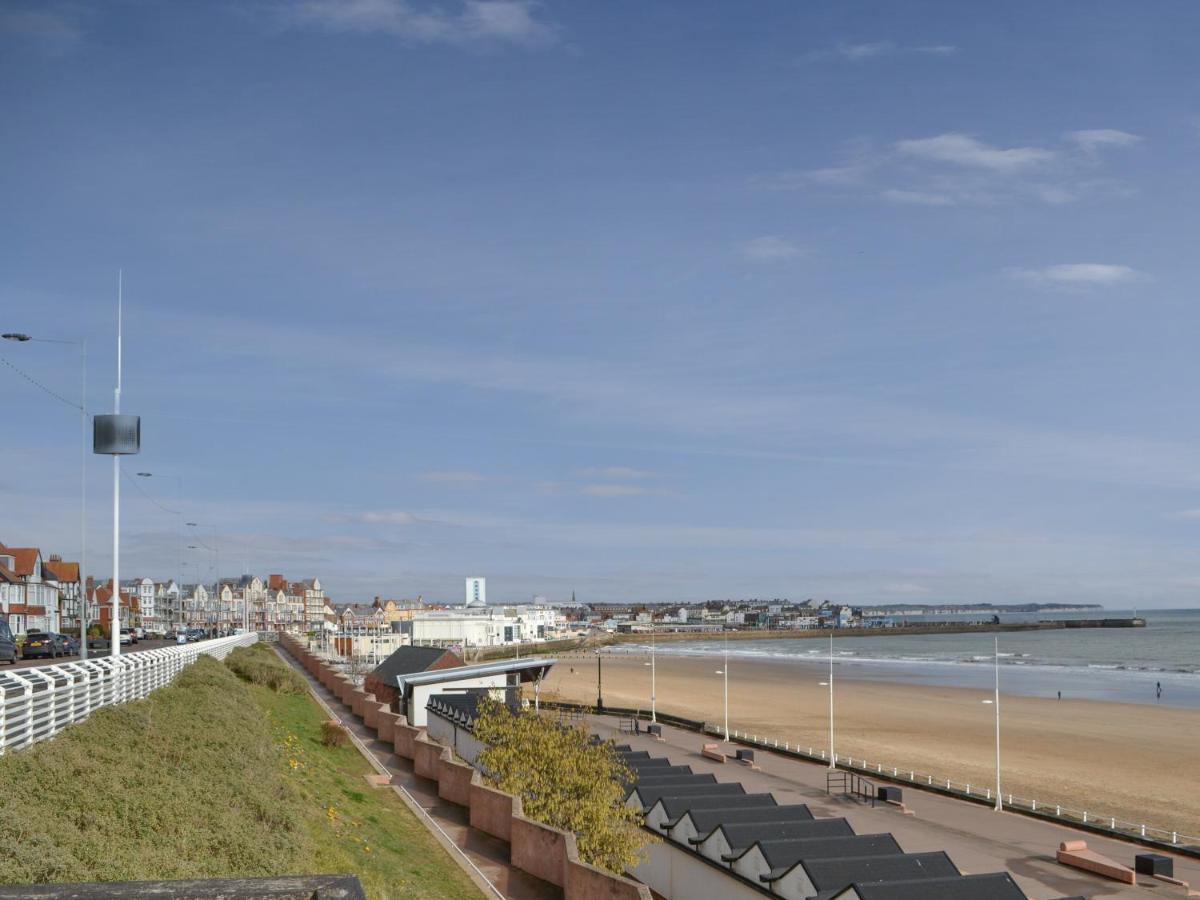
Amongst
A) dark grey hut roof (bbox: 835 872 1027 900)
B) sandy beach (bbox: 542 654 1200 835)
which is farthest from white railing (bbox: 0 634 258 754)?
sandy beach (bbox: 542 654 1200 835)

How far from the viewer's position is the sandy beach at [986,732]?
50812 mm

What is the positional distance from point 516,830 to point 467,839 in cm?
226

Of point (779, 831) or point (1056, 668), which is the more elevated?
point (779, 831)

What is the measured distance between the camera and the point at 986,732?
72500mm

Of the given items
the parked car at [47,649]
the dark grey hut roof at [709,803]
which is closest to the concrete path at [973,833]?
the dark grey hut roof at [709,803]

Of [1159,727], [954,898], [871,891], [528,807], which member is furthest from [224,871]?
[1159,727]

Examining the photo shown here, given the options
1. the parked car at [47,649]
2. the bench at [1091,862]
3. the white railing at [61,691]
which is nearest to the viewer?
the white railing at [61,691]

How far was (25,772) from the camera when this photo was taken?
1388 cm

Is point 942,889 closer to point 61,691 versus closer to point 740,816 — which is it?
point 740,816

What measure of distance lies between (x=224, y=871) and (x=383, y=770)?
2039 cm

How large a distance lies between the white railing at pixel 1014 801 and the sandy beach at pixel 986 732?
147 cm

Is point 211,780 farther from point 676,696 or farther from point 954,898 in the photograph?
point 676,696

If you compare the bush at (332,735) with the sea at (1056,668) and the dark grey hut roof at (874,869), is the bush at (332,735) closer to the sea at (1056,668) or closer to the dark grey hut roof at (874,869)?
the dark grey hut roof at (874,869)

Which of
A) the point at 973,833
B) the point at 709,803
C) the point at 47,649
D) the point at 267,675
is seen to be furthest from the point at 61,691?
the point at 47,649
